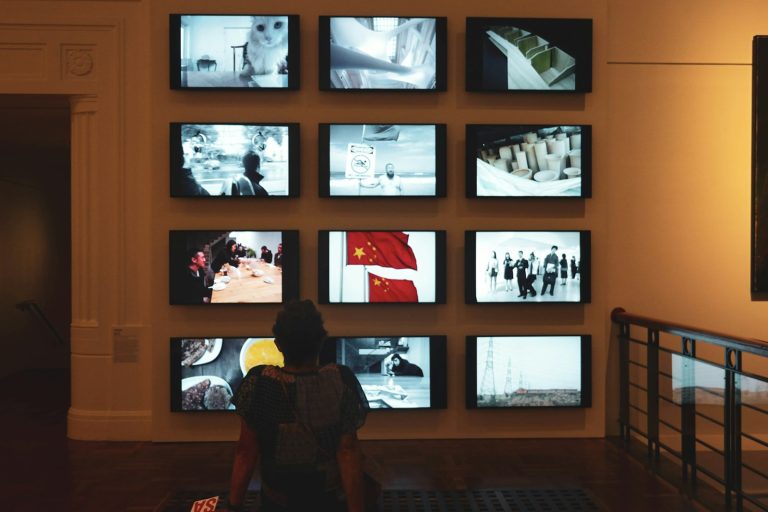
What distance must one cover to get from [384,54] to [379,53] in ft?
0.13

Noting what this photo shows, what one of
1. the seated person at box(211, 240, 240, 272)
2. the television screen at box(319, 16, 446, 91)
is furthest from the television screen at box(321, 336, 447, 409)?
the television screen at box(319, 16, 446, 91)

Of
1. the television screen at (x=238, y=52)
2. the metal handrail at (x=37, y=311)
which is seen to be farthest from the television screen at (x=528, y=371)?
the metal handrail at (x=37, y=311)

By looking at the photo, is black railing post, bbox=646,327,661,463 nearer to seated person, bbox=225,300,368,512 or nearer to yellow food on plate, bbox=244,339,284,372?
yellow food on plate, bbox=244,339,284,372

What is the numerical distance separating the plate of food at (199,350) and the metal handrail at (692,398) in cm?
319

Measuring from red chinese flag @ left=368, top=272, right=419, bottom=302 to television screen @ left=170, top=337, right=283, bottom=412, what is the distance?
0.88 meters

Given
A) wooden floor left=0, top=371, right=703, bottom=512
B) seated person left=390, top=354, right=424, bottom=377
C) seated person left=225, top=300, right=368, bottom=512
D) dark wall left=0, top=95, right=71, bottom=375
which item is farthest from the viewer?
dark wall left=0, top=95, right=71, bottom=375

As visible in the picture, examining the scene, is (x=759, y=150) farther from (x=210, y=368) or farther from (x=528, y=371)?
(x=210, y=368)

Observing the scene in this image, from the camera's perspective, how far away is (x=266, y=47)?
18.1 feet

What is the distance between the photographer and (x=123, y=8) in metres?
5.62

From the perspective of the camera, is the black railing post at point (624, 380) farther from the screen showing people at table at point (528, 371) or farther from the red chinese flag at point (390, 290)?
the red chinese flag at point (390, 290)

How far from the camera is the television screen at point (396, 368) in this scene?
5566 mm

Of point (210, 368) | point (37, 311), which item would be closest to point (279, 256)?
point (210, 368)

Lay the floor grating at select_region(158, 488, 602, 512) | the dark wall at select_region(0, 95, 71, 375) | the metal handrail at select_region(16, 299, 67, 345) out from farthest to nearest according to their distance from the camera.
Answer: the metal handrail at select_region(16, 299, 67, 345) < the dark wall at select_region(0, 95, 71, 375) < the floor grating at select_region(158, 488, 602, 512)

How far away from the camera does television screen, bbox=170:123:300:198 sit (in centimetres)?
548
